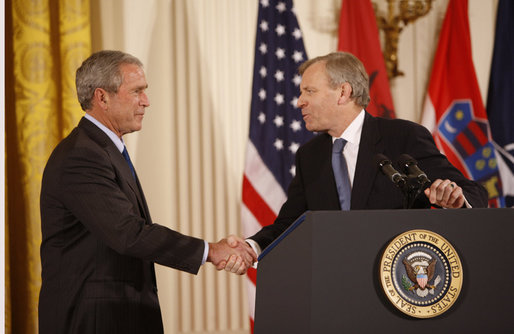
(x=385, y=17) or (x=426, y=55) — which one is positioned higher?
(x=385, y=17)

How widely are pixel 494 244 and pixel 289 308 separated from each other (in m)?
0.62

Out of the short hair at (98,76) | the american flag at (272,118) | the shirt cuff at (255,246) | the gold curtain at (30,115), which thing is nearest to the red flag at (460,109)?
A: the american flag at (272,118)

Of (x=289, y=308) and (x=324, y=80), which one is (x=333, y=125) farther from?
(x=289, y=308)

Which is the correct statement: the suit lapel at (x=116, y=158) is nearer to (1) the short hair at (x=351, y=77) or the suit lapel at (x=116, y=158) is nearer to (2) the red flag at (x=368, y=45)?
(1) the short hair at (x=351, y=77)

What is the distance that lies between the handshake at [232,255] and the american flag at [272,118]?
65.3 inches

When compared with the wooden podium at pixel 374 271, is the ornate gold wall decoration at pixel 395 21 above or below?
above

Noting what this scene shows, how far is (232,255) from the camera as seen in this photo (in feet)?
9.56

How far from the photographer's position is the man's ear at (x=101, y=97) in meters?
2.79

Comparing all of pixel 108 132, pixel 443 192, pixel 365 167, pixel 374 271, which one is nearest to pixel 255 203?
pixel 365 167

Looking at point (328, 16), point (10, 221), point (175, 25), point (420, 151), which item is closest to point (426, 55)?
point (328, 16)

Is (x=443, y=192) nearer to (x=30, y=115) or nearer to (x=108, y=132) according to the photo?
(x=108, y=132)

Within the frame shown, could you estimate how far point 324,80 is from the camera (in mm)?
3236

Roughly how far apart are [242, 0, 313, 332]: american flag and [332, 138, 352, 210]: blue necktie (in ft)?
5.44

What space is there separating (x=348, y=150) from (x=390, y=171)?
3.63 ft
